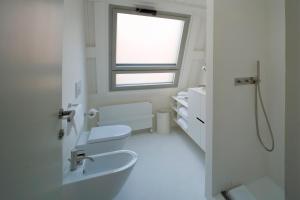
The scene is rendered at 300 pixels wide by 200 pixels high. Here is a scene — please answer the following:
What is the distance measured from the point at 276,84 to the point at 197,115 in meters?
0.89

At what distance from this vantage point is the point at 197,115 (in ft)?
7.07

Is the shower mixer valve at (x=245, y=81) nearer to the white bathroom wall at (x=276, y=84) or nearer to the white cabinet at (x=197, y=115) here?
the white bathroom wall at (x=276, y=84)

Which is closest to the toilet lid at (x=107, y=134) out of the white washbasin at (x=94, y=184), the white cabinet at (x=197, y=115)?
the white washbasin at (x=94, y=184)

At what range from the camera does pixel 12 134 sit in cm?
51

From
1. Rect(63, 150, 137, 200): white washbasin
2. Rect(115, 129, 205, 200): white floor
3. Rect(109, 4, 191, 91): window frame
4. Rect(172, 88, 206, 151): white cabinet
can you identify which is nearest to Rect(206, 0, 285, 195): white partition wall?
Rect(115, 129, 205, 200): white floor

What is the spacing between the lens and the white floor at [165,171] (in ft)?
5.58

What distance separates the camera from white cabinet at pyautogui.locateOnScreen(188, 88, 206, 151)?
2021 mm

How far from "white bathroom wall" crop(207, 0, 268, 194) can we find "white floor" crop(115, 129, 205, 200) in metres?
0.39

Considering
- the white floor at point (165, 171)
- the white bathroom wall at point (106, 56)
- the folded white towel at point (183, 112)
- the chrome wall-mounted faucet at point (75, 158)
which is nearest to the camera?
the chrome wall-mounted faucet at point (75, 158)

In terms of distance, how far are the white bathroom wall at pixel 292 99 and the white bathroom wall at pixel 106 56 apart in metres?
1.99

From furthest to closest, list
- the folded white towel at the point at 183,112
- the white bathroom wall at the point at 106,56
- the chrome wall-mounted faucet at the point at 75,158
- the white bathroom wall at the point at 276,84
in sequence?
the folded white towel at the point at 183,112
the white bathroom wall at the point at 106,56
the white bathroom wall at the point at 276,84
the chrome wall-mounted faucet at the point at 75,158

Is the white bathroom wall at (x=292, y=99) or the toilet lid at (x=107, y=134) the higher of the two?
the white bathroom wall at (x=292, y=99)

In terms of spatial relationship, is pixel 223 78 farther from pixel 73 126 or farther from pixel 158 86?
pixel 158 86

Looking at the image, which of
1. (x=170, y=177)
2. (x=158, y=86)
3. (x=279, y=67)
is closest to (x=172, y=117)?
(x=158, y=86)
